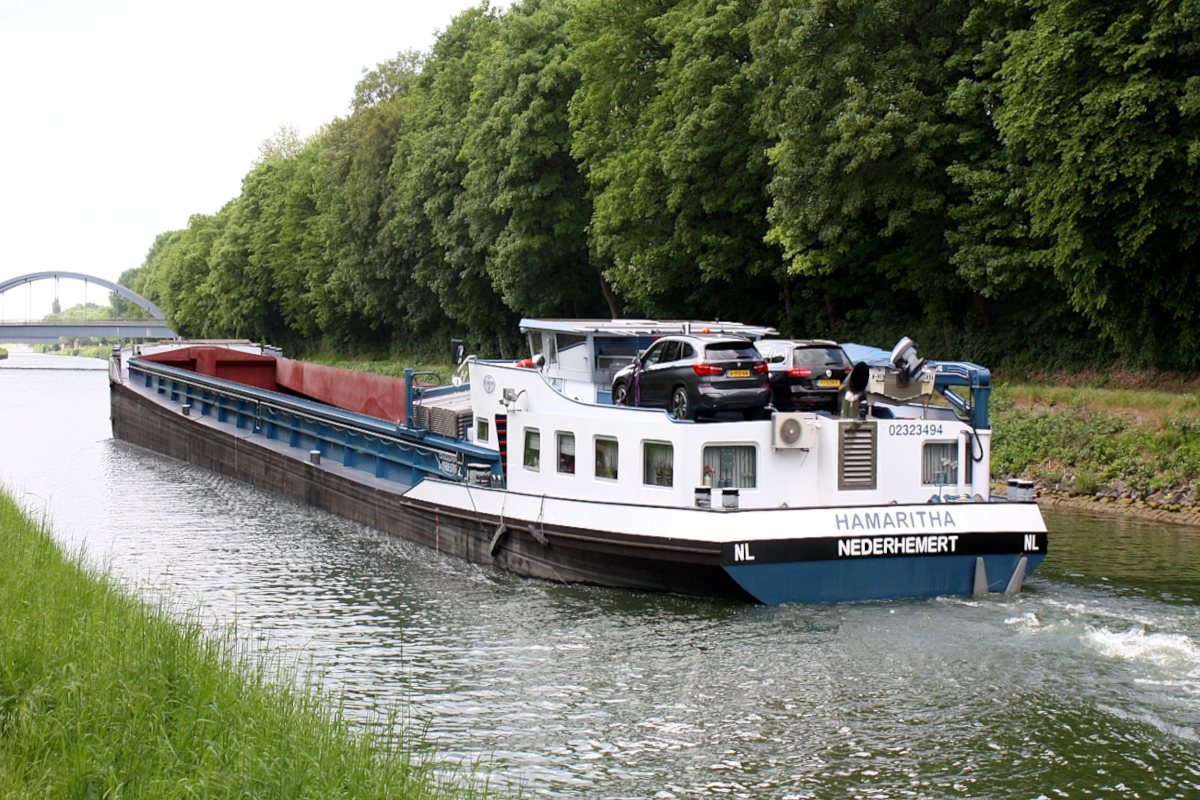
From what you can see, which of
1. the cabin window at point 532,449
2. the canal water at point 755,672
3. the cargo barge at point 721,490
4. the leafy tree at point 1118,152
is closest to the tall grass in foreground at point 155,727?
the canal water at point 755,672

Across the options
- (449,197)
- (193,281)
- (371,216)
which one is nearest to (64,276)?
(193,281)

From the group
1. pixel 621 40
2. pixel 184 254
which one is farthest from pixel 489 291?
pixel 184 254

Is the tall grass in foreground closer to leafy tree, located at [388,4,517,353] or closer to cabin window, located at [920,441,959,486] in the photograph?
cabin window, located at [920,441,959,486]

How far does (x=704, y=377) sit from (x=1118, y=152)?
11.9 meters

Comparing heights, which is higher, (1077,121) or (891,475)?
(1077,121)

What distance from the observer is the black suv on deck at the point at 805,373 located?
18.3m

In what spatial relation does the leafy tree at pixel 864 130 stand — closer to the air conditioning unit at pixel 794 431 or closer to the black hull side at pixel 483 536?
the black hull side at pixel 483 536

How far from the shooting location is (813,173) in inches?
1191

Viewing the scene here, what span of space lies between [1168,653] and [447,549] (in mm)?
10684

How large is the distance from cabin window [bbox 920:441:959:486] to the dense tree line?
9395 mm

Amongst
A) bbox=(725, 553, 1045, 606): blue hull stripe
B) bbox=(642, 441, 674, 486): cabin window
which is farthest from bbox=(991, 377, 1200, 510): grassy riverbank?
bbox=(642, 441, 674, 486): cabin window

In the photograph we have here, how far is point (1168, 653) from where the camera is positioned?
1234 cm

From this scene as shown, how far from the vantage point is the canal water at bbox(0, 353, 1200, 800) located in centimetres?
982

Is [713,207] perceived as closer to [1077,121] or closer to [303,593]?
[1077,121]
